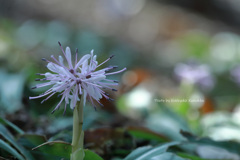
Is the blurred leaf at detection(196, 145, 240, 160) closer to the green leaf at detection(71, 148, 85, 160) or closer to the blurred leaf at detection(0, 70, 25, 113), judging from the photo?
the green leaf at detection(71, 148, 85, 160)

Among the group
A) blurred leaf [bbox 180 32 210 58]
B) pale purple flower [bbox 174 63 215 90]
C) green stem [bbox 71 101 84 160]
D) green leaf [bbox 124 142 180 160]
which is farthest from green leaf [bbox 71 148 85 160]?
blurred leaf [bbox 180 32 210 58]

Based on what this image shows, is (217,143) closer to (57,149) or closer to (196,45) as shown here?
(57,149)

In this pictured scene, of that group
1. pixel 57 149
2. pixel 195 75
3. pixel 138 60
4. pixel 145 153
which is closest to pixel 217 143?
pixel 145 153

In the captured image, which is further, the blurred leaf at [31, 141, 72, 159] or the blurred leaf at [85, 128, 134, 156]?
the blurred leaf at [85, 128, 134, 156]

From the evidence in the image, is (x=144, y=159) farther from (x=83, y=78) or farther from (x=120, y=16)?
(x=120, y=16)

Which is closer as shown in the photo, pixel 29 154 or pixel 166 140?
pixel 29 154

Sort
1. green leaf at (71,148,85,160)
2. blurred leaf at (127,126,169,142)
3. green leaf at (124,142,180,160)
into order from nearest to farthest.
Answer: green leaf at (71,148,85,160), green leaf at (124,142,180,160), blurred leaf at (127,126,169,142)

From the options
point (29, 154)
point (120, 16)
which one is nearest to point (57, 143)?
point (29, 154)
